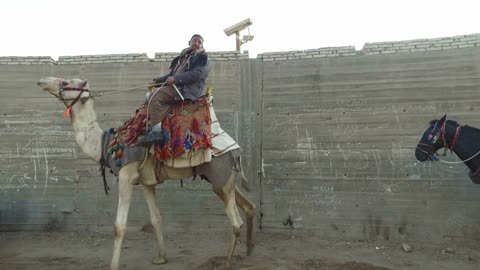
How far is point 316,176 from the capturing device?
285 inches

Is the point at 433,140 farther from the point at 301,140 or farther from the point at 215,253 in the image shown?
the point at 215,253

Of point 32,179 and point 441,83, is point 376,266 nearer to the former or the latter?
point 441,83

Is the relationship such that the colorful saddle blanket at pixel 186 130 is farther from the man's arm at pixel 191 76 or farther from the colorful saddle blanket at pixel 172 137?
the man's arm at pixel 191 76

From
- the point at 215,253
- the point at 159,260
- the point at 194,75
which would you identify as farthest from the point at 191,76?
the point at 215,253

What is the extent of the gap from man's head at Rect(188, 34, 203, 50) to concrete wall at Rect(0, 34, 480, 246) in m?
2.38

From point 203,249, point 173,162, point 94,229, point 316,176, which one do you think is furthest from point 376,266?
point 94,229

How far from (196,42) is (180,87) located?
0.69 metres

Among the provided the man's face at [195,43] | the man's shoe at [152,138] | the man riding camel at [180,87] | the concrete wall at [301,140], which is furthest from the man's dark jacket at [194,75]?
the concrete wall at [301,140]

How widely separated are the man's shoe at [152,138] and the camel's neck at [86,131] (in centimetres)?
78

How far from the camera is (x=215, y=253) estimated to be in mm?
6520

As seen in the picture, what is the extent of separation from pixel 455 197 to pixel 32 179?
26.3ft

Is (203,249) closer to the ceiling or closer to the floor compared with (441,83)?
closer to the floor

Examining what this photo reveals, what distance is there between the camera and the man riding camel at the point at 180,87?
5.07 m

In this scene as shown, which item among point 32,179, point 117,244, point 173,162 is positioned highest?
point 173,162
